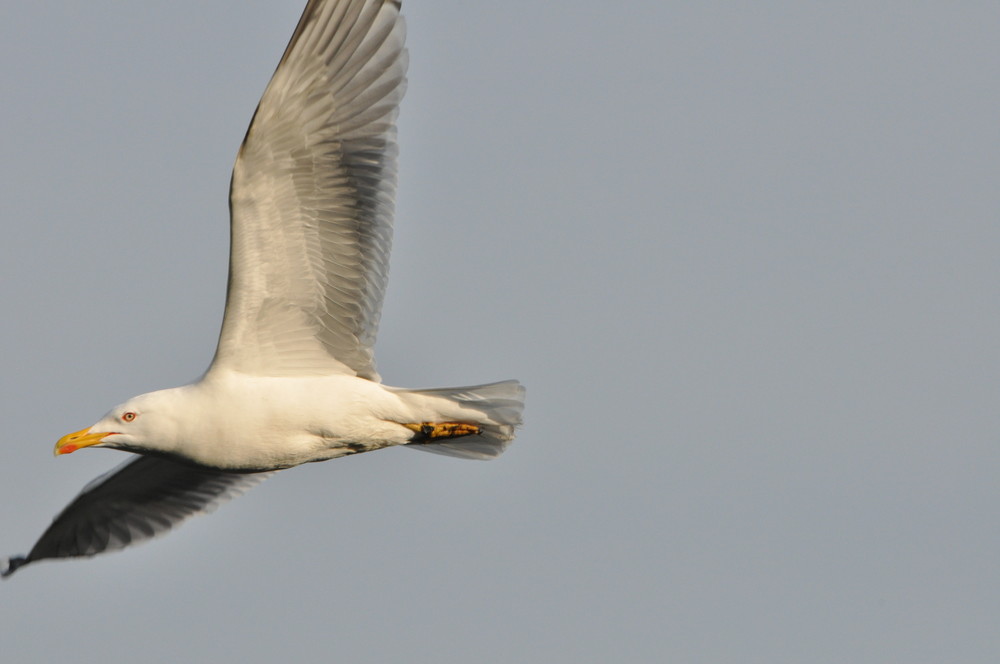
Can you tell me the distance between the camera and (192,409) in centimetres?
1054

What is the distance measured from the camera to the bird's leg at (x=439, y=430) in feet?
36.3

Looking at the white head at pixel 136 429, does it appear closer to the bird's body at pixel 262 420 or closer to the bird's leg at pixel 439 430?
the bird's body at pixel 262 420

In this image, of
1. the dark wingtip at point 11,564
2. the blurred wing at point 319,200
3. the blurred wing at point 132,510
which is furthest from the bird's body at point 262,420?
the dark wingtip at point 11,564

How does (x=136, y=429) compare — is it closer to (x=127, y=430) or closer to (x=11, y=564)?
(x=127, y=430)

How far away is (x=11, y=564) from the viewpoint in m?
13.1

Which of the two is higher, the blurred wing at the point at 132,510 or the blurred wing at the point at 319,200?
the blurred wing at the point at 319,200

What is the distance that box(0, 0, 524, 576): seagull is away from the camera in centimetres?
1016

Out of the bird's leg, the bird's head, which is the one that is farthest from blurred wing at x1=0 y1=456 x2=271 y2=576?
the bird's leg

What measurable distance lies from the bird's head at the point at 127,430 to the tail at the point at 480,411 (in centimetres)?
182

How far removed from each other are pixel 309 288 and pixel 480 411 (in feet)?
5.54

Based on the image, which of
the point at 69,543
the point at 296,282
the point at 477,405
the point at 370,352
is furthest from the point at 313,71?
the point at 69,543

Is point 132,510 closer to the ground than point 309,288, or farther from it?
closer to the ground

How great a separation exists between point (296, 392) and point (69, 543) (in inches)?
146

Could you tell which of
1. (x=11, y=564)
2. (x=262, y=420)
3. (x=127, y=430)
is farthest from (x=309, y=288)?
(x=11, y=564)
